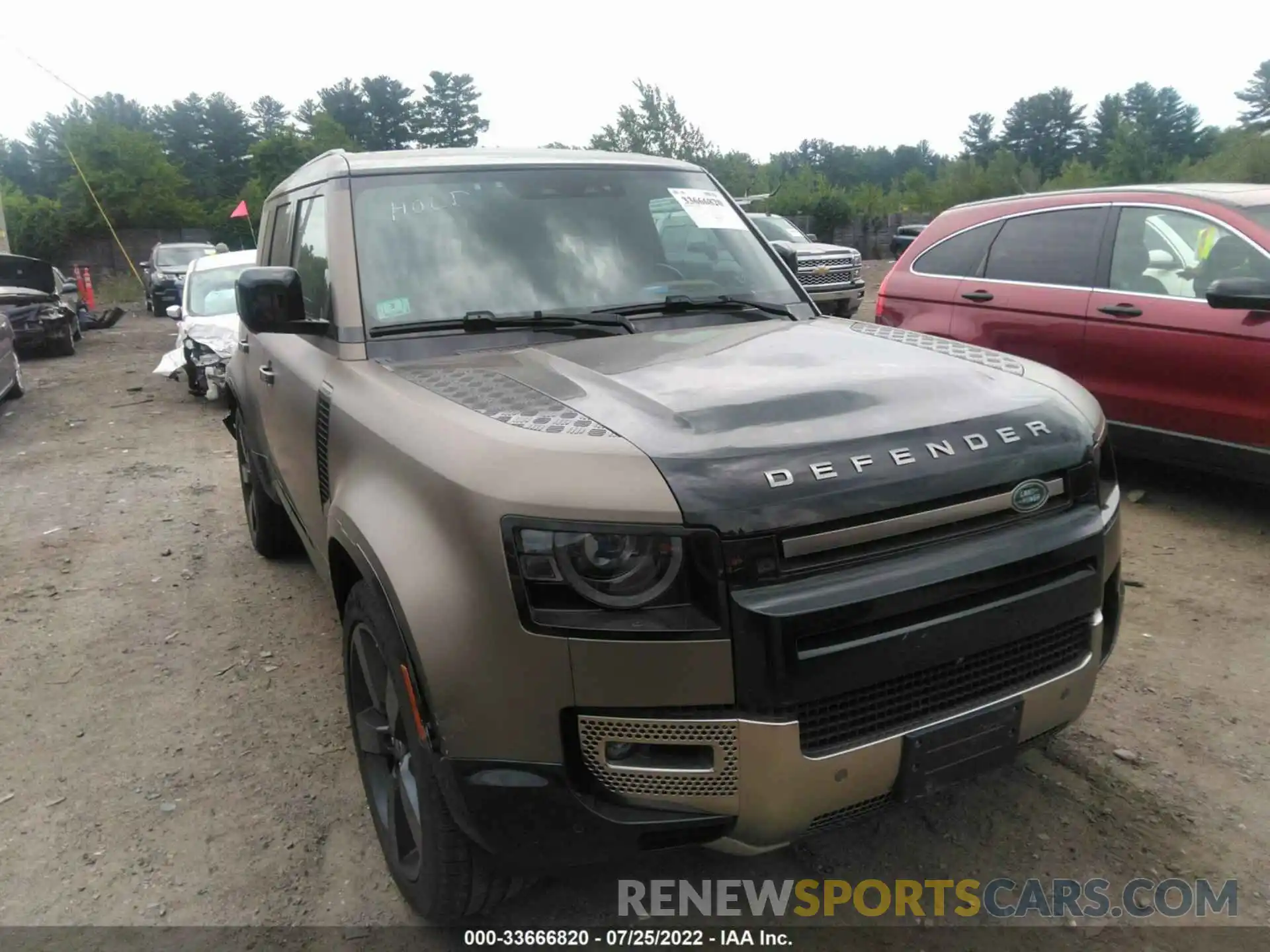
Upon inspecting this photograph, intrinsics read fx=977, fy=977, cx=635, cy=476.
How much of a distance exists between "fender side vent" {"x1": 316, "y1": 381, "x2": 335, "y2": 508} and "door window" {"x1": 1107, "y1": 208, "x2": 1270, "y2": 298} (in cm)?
451

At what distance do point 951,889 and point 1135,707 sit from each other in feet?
4.30

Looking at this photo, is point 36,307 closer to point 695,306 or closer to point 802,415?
point 695,306

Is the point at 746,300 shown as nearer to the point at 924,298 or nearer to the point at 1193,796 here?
the point at 1193,796

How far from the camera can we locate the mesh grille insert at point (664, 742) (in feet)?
6.36

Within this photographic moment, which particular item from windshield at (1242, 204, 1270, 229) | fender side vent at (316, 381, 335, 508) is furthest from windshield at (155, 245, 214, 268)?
windshield at (1242, 204, 1270, 229)

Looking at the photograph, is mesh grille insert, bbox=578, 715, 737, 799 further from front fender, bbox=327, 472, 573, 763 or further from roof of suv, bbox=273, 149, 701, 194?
roof of suv, bbox=273, 149, 701, 194

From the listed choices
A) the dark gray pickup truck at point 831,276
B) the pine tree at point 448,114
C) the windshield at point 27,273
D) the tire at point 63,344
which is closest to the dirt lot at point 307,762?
the dark gray pickup truck at point 831,276

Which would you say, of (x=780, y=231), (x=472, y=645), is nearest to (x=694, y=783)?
(x=472, y=645)

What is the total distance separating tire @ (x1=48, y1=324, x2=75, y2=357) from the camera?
630 inches

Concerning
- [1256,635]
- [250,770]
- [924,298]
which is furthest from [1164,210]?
[250,770]

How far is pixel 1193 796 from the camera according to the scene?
294 cm

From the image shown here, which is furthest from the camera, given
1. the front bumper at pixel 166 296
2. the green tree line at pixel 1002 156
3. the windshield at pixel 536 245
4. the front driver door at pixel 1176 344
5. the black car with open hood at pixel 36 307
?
the green tree line at pixel 1002 156

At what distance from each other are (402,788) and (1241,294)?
4.57 m

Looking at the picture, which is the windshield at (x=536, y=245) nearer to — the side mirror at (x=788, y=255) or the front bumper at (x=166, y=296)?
the side mirror at (x=788, y=255)
